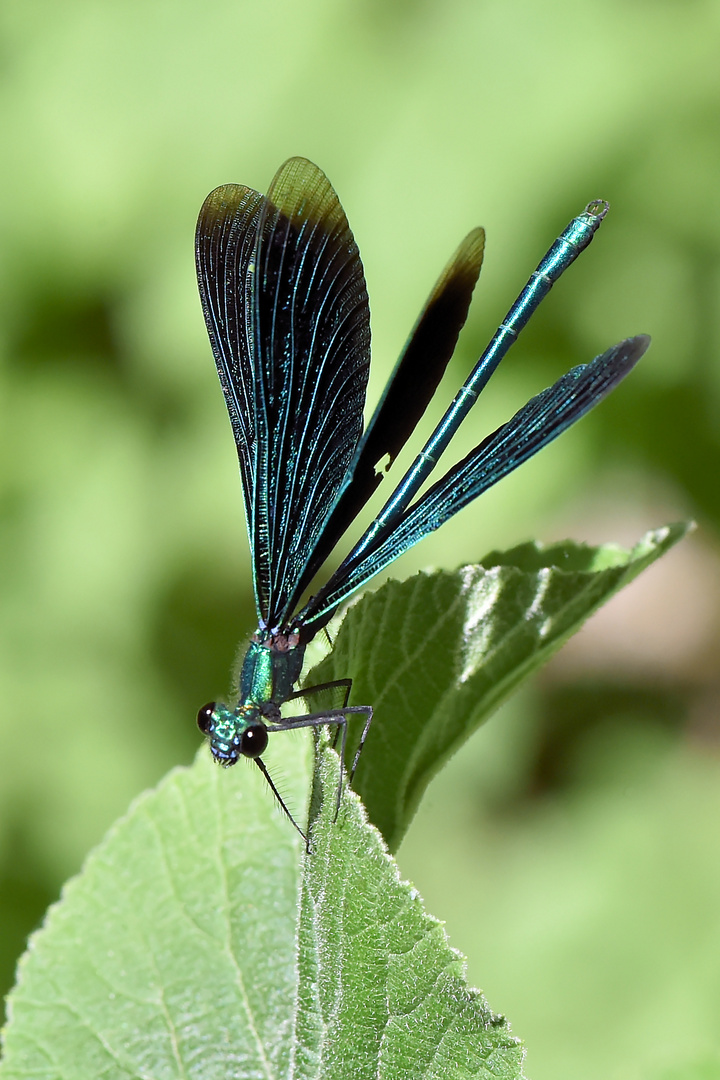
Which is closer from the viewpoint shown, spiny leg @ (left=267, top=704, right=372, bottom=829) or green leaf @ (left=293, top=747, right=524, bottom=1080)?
green leaf @ (left=293, top=747, right=524, bottom=1080)

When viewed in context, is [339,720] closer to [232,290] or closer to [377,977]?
[377,977]

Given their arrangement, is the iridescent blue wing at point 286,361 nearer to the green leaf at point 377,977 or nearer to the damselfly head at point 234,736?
the damselfly head at point 234,736

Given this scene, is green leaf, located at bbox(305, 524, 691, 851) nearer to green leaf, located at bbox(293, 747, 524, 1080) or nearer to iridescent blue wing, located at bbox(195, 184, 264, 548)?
green leaf, located at bbox(293, 747, 524, 1080)

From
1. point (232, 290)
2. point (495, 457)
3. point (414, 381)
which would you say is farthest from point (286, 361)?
point (495, 457)

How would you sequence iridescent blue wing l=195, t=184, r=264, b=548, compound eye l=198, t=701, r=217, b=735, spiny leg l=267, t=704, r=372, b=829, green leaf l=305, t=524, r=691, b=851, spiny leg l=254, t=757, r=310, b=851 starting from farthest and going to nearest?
iridescent blue wing l=195, t=184, r=264, b=548
compound eye l=198, t=701, r=217, b=735
spiny leg l=254, t=757, r=310, b=851
green leaf l=305, t=524, r=691, b=851
spiny leg l=267, t=704, r=372, b=829

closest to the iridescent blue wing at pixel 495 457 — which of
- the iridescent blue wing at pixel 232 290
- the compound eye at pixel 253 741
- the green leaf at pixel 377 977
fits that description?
→ the iridescent blue wing at pixel 232 290

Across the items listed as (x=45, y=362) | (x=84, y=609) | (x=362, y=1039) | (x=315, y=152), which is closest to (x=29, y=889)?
(x=84, y=609)

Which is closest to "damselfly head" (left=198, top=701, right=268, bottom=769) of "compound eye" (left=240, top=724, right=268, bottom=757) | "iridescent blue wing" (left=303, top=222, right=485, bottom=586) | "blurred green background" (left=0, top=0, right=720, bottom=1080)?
"compound eye" (left=240, top=724, right=268, bottom=757)

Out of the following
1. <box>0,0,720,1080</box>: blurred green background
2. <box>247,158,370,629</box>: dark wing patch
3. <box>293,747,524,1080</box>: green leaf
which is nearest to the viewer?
<box>293,747,524,1080</box>: green leaf
